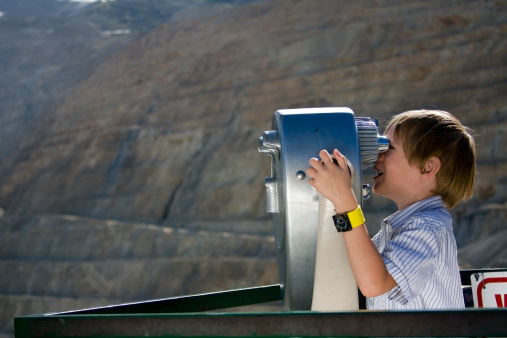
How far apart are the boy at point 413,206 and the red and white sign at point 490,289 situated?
0.46 metres

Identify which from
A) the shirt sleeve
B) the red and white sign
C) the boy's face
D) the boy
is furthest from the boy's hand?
the red and white sign

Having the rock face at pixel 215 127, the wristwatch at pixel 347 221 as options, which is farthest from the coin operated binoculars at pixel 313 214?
the rock face at pixel 215 127

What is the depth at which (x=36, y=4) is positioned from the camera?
2235 inches

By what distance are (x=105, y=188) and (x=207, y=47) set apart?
726cm

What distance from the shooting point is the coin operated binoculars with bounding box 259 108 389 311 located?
66.6 inches

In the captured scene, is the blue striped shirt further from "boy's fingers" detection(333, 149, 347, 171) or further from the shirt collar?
"boy's fingers" detection(333, 149, 347, 171)

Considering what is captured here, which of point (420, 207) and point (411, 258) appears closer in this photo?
point (411, 258)

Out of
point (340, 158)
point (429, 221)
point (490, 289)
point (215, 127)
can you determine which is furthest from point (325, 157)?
point (215, 127)

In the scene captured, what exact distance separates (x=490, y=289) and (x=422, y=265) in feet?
2.62

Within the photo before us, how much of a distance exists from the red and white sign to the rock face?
1427 cm

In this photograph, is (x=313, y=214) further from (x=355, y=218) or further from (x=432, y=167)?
(x=432, y=167)

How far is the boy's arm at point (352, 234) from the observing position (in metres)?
1.63

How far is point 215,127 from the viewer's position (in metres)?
25.2

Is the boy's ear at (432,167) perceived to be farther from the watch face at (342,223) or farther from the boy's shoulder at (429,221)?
the watch face at (342,223)
